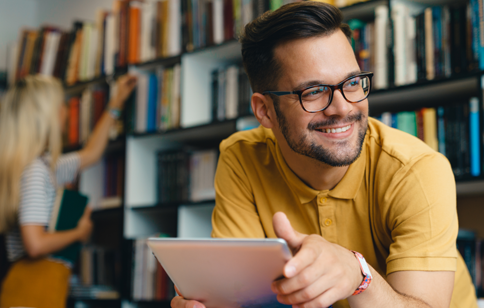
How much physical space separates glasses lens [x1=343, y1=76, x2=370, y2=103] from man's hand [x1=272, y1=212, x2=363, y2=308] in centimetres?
48

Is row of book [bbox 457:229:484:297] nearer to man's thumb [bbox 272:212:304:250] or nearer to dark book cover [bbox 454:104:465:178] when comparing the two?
dark book cover [bbox 454:104:465:178]

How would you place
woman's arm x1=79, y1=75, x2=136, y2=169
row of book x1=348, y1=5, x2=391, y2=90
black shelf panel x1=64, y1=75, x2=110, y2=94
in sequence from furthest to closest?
1. black shelf panel x1=64, y1=75, x2=110, y2=94
2. woman's arm x1=79, y1=75, x2=136, y2=169
3. row of book x1=348, y1=5, x2=391, y2=90

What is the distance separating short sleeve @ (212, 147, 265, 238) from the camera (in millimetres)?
1179

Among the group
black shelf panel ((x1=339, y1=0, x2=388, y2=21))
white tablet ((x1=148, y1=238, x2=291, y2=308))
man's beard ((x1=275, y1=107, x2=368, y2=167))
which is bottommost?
white tablet ((x1=148, y1=238, x2=291, y2=308))

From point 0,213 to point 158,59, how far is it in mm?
1042

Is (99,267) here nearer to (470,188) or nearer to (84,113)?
(84,113)

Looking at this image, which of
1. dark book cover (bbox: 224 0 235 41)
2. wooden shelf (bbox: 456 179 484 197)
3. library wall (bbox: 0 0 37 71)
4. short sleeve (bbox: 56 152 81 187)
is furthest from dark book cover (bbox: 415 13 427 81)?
library wall (bbox: 0 0 37 71)

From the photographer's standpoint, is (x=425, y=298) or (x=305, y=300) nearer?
(x=305, y=300)

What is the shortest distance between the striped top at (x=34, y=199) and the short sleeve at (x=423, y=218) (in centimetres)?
155

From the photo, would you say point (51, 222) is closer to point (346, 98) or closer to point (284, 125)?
point (284, 125)

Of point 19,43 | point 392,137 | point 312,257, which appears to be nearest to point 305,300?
point 312,257

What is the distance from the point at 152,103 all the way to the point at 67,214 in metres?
0.70

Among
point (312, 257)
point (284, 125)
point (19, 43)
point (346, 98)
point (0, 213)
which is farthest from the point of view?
point (19, 43)

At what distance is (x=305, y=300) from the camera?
0.66m
